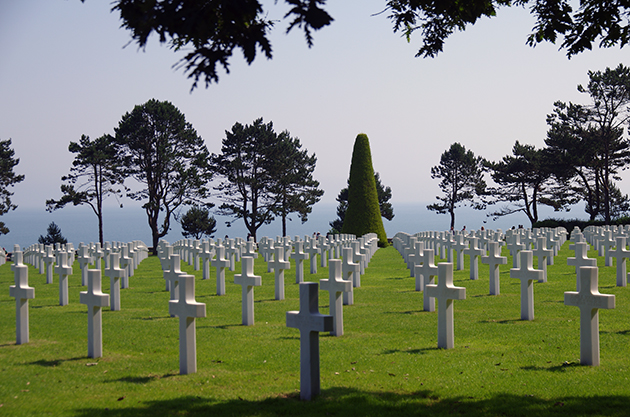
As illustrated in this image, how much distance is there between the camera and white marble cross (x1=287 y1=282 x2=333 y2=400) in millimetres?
5488

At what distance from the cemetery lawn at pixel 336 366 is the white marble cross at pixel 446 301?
0.19m

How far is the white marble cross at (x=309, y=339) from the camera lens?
549 centimetres

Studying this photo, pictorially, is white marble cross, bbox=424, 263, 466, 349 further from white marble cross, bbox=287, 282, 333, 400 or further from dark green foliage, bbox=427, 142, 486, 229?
dark green foliage, bbox=427, 142, 486, 229

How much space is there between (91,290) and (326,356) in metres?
3.19

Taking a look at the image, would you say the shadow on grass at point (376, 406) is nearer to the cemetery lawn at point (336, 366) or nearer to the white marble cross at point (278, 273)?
the cemetery lawn at point (336, 366)

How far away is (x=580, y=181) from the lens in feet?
181

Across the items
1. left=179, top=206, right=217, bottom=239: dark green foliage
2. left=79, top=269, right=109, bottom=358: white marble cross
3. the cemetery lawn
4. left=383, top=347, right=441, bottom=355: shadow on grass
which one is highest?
left=179, top=206, right=217, bottom=239: dark green foliage

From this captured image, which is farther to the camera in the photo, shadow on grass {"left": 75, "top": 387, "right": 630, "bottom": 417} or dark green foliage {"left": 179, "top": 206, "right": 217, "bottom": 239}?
dark green foliage {"left": 179, "top": 206, "right": 217, "bottom": 239}

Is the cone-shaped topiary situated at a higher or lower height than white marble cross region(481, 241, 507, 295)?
higher

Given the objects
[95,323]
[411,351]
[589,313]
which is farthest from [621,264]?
[95,323]

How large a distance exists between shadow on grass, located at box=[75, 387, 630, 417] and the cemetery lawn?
11 millimetres

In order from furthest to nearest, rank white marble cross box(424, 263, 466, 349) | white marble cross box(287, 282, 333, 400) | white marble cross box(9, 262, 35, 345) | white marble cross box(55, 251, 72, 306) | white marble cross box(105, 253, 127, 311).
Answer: white marble cross box(55, 251, 72, 306) < white marble cross box(105, 253, 127, 311) < white marble cross box(9, 262, 35, 345) < white marble cross box(424, 263, 466, 349) < white marble cross box(287, 282, 333, 400)

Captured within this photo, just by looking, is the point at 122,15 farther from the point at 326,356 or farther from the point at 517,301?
the point at 517,301

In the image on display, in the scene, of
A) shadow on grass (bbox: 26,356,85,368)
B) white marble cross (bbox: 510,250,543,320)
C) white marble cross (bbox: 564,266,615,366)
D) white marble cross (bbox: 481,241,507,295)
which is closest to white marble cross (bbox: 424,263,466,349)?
white marble cross (bbox: 564,266,615,366)
